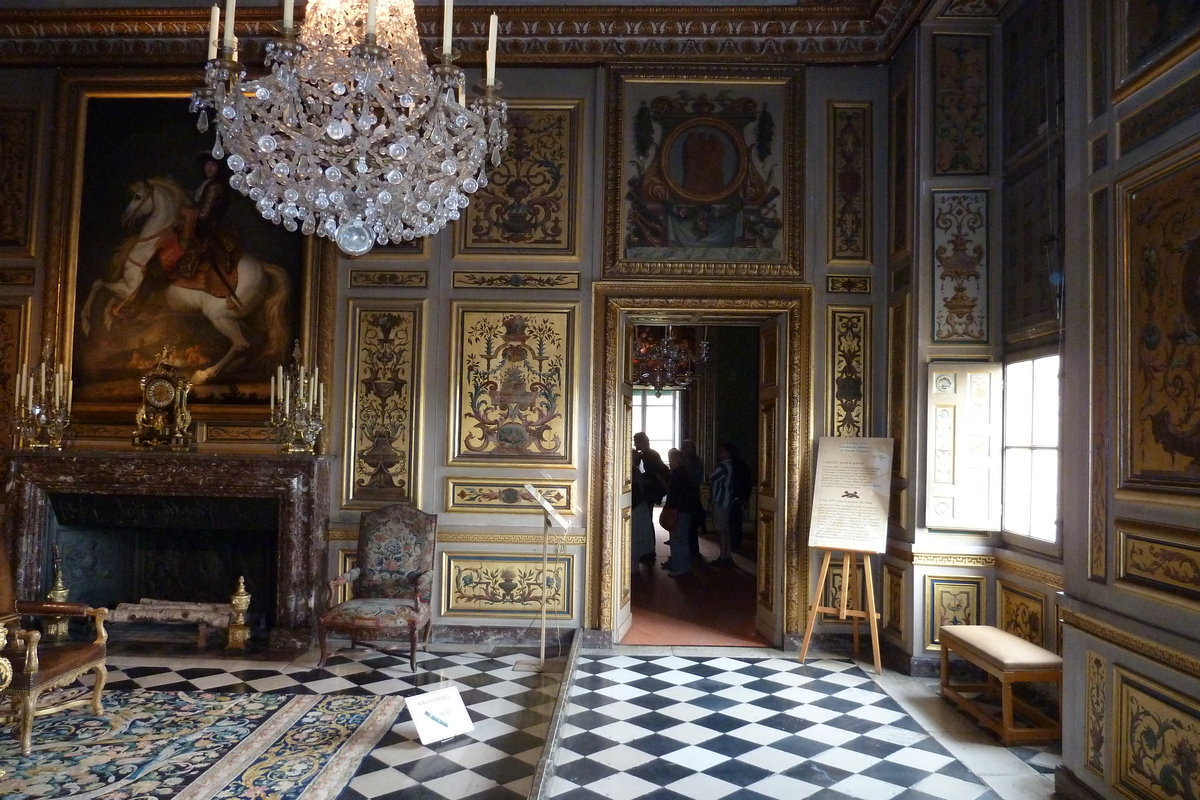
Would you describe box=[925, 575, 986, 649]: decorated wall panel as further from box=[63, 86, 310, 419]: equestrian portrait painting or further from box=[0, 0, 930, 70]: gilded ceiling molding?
box=[63, 86, 310, 419]: equestrian portrait painting

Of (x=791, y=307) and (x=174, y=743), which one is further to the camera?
(x=791, y=307)

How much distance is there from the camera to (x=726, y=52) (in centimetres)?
643

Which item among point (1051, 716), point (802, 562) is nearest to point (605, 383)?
point (802, 562)

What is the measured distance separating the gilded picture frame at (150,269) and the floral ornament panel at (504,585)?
6.68 ft

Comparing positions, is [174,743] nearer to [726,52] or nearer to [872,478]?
[872,478]

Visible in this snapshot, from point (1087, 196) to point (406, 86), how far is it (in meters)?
3.08

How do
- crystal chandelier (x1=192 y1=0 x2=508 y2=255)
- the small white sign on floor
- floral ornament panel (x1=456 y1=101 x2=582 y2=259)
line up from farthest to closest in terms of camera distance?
floral ornament panel (x1=456 y1=101 x2=582 y2=259) < the small white sign on floor < crystal chandelier (x1=192 y1=0 x2=508 y2=255)

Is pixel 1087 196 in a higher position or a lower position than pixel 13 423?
higher

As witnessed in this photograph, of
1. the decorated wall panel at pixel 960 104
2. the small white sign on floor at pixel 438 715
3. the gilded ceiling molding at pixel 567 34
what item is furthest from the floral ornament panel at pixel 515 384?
the decorated wall panel at pixel 960 104

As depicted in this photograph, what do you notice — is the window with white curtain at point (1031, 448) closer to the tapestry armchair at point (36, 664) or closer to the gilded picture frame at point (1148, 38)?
the gilded picture frame at point (1148, 38)

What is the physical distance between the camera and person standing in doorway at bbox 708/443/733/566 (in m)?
10.2

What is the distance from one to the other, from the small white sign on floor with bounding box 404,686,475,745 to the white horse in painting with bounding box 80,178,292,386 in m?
3.41

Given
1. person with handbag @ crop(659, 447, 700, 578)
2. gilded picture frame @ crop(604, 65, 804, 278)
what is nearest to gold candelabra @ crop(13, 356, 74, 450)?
gilded picture frame @ crop(604, 65, 804, 278)

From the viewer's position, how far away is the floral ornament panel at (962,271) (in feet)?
18.5
